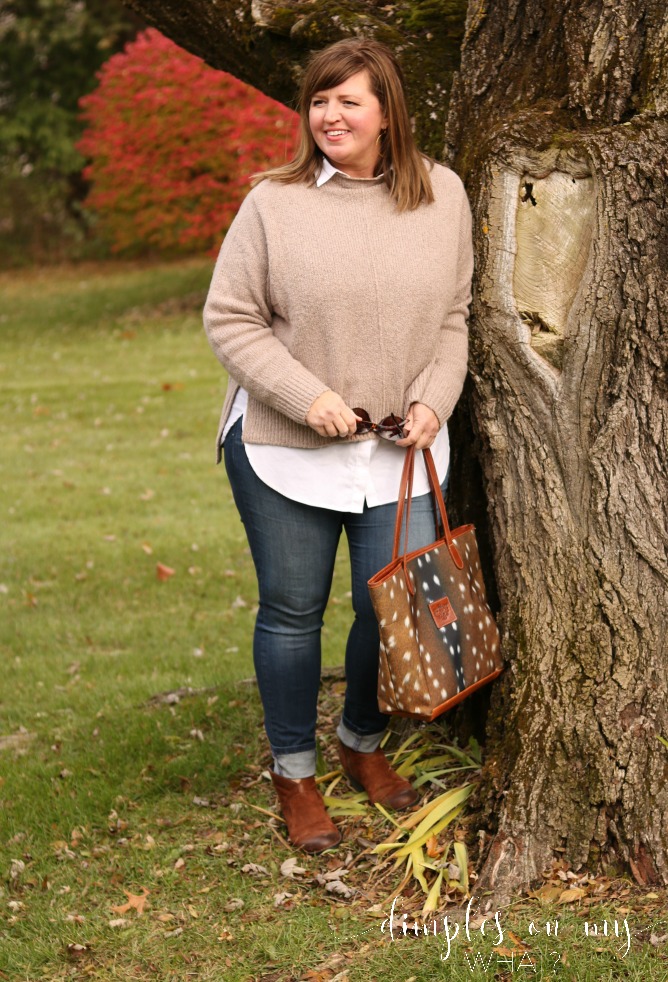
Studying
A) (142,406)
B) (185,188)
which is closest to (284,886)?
(142,406)

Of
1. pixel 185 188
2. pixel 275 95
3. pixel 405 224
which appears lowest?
pixel 185 188

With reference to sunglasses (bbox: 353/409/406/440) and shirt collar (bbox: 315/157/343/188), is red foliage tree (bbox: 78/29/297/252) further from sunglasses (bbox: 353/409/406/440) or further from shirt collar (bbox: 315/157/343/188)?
sunglasses (bbox: 353/409/406/440)

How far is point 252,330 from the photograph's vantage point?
3.03 meters

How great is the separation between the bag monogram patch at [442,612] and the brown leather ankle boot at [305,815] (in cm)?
77

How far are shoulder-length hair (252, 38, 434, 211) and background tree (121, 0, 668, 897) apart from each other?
A: 19 cm

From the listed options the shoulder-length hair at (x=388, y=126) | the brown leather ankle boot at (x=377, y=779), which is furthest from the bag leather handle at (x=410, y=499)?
the brown leather ankle boot at (x=377, y=779)

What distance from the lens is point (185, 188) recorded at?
15.9 meters

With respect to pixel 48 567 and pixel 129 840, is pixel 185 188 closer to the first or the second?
pixel 48 567

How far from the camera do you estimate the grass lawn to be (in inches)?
115

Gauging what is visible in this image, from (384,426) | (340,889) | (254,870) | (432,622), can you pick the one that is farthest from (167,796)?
(384,426)

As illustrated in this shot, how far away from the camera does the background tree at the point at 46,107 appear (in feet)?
75.0

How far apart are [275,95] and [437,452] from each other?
62.3 inches

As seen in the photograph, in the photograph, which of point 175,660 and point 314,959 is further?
point 175,660

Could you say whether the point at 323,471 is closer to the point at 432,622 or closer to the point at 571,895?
the point at 432,622
